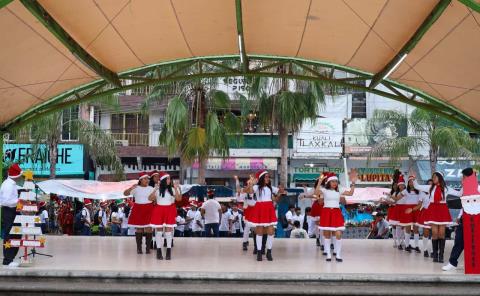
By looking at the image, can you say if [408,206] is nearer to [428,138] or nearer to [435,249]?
[435,249]

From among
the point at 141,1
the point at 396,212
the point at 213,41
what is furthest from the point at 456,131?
the point at 141,1

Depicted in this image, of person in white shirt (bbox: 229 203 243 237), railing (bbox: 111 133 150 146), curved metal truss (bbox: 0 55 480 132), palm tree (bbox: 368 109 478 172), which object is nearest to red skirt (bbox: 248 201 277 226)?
curved metal truss (bbox: 0 55 480 132)

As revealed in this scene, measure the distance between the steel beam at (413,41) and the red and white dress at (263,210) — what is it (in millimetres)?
4033

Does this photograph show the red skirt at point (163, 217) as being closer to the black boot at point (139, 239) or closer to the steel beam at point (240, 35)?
the black boot at point (139, 239)

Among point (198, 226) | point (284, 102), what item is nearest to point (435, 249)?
point (198, 226)

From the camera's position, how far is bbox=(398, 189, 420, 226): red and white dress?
14.6 meters

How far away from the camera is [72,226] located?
23.8 metres

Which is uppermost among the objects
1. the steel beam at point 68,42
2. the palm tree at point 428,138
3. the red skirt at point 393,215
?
the steel beam at point 68,42

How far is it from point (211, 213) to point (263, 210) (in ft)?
25.1

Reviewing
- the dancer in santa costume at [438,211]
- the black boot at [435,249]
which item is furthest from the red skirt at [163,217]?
the black boot at [435,249]

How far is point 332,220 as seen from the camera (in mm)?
12672

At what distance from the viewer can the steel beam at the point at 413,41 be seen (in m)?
11.7

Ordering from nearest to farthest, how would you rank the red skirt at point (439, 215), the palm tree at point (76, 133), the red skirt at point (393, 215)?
the red skirt at point (439, 215) < the red skirt at point (393, 215) < the palm tree at point (76, 133)

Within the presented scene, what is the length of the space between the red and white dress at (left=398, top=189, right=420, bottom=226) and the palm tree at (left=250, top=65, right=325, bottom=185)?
11.6 meters
